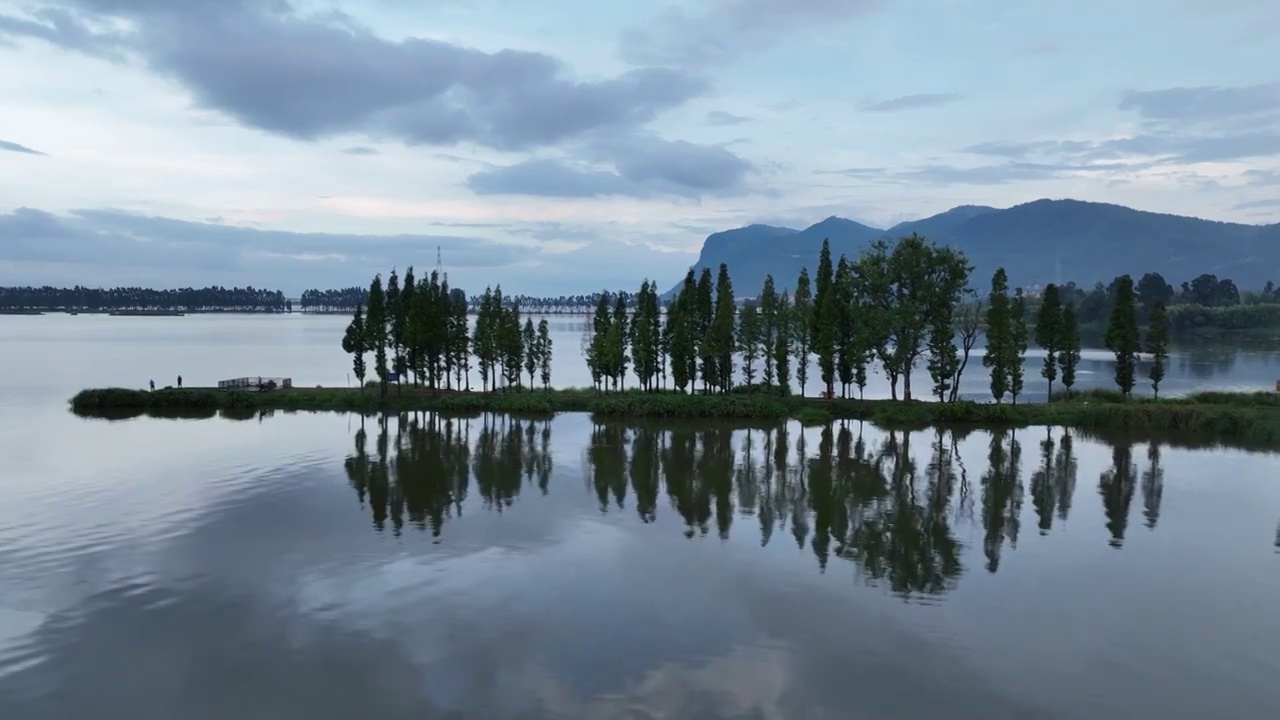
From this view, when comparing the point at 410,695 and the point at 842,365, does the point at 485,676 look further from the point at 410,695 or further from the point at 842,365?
the point at 842,365

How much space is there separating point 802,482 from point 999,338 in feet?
74.6

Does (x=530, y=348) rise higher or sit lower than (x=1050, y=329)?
lower

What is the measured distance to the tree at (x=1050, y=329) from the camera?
150ft

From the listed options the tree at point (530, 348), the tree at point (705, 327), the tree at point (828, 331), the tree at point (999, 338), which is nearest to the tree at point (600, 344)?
the tree at point (530, 348)

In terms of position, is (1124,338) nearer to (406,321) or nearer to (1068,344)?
(1068,344)

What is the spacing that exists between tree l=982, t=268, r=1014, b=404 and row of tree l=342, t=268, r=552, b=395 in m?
25.4

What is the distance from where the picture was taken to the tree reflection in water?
63.5 feet

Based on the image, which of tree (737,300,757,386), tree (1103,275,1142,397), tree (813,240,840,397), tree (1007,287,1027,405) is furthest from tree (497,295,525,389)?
tree (1103,275,1142,397)

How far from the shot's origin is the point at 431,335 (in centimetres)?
4809

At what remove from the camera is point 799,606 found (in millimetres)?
14695

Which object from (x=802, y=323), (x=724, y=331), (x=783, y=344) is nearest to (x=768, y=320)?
(x=783, y=344)

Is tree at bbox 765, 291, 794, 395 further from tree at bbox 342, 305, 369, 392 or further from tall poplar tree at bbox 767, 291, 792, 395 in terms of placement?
tree at bbox 342, 305, 369, 392

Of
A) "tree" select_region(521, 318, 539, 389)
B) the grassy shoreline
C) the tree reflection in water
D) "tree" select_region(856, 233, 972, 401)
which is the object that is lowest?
the tree reflection in water

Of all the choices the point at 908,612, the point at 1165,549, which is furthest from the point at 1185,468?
the point at 908,612
